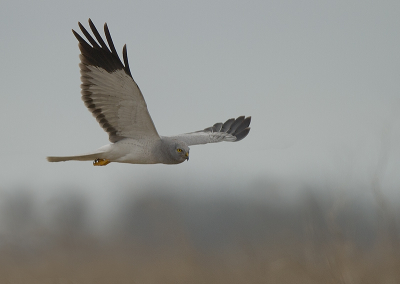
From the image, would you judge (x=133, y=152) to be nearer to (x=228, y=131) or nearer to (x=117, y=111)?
(x=117, y=111)

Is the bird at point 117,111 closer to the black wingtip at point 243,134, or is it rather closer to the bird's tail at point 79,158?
the bird's tail at point 79,158

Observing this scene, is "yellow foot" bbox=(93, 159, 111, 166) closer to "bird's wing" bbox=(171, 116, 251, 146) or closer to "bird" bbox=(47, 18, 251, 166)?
"bird" bbox=(47, 18, 251, 166)

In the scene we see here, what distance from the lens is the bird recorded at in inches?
242

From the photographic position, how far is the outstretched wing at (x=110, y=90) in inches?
240

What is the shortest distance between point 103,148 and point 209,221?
567cm

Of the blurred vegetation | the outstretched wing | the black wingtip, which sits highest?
the outstretched wing

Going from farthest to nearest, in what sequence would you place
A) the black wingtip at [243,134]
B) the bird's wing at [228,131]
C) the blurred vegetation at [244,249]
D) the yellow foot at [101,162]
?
the black wingtip at [243,134]
the bird's wing at [228,131]
the yellow foot at [101,162]
the blurred vegetation at [244,249]

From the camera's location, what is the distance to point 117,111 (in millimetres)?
6426

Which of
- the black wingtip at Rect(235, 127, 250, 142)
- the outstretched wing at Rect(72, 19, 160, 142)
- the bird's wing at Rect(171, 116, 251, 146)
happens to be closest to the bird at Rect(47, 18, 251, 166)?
the outstretched wing at Rect(72, 19, 160, 142)

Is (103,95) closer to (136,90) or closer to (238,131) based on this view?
(136,90)

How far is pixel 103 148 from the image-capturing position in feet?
21.8

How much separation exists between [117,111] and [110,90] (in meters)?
0.32

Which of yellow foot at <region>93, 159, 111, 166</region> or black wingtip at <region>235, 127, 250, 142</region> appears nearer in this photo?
yellow foot at <region>93, 159, 111, 166</region>

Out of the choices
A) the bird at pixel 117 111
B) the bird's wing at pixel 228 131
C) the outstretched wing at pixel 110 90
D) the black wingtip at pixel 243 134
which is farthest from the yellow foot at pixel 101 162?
the black wingtip at pixel 243 134
